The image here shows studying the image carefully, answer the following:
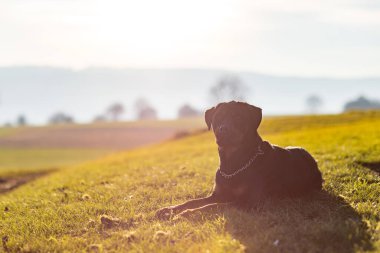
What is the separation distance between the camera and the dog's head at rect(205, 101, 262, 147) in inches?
300

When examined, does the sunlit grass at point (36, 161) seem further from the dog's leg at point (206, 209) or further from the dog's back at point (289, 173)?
the dog's back at point (289, 173)

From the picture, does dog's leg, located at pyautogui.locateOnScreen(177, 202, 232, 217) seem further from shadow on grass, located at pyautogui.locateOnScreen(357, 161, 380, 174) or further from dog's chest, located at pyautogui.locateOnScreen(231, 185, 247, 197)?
shadow on grass, located at pyautogui.locateOnScreen(357, 161, 380, 174)

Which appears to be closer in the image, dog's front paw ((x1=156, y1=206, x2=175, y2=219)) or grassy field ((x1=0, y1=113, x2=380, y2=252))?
grassy field ((x1=0, y1=113, x2=380, y2=252))

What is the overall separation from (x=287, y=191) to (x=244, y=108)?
6.96ft

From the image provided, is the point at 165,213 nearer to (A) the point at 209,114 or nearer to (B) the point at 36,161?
(A) the point at 209,114

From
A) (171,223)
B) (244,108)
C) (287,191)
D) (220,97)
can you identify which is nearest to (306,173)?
(287,191)

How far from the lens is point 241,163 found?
7.92 m

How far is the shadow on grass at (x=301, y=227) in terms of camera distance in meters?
6.18

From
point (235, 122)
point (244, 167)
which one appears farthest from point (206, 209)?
point (235, 122)

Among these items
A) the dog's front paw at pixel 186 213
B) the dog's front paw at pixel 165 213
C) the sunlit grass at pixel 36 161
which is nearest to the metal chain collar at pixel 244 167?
the dog's front paw at pixel 186 213

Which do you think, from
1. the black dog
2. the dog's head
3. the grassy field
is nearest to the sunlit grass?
the grassy field

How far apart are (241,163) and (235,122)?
31.0 inches

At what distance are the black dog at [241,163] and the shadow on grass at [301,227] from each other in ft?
0.97

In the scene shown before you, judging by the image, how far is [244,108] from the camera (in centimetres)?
780
